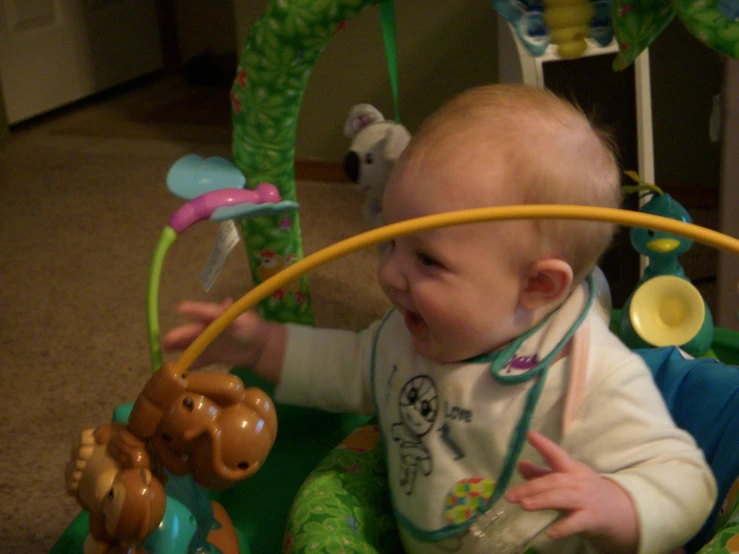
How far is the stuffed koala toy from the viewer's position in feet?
3.10

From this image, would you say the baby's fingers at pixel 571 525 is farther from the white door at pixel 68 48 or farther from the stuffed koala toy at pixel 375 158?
the white door at pixel 68 48

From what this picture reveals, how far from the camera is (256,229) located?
0.89 m

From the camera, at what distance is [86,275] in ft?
5.40

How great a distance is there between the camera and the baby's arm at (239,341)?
682mm

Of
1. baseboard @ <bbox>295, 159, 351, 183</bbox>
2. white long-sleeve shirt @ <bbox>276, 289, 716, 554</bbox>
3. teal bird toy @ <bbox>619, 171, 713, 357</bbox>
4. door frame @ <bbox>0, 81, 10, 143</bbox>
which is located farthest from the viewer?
door frame @ <bbox>0, 81, 10, 143</bbox>

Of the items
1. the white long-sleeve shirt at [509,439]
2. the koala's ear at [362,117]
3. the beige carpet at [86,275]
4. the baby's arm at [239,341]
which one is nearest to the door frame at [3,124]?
the beige carpet at [86,275]

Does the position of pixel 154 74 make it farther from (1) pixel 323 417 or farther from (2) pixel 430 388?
(2) pixel 430 388

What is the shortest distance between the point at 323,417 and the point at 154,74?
88.9 inches

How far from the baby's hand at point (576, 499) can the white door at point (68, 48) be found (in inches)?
86.3

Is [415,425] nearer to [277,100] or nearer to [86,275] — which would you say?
[277,100]

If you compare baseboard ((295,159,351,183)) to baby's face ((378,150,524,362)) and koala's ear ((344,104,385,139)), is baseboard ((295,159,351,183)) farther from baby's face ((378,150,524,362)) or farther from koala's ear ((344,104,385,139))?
baby's face ((378,150,524,362))

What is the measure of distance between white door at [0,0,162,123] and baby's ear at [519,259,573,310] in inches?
81.7

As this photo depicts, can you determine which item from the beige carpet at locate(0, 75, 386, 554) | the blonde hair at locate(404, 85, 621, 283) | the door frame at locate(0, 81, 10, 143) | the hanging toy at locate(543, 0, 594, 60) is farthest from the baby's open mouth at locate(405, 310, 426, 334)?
the door frame at locate(0, 81, 10, 143)

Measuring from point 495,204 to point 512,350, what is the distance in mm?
121
